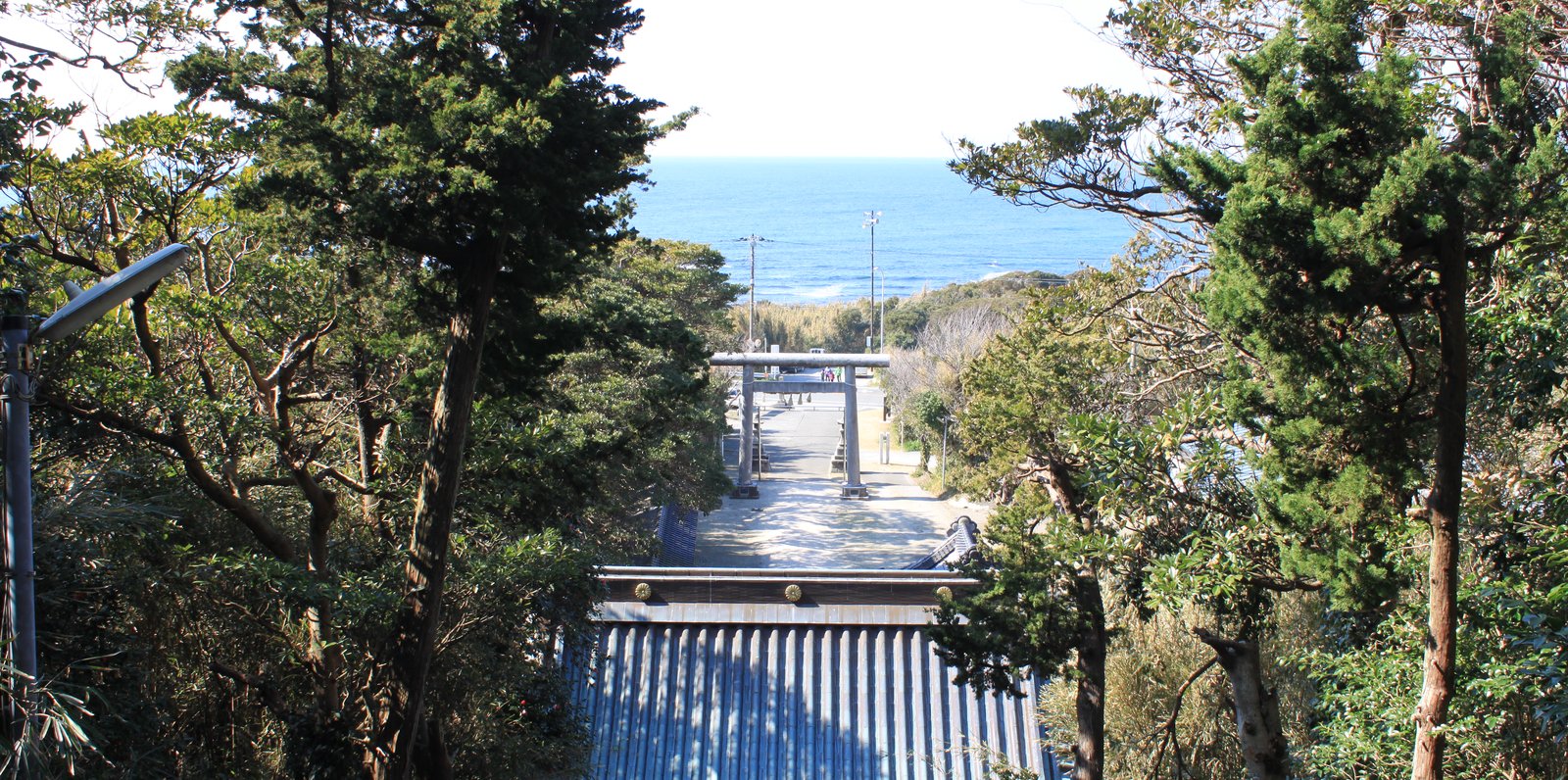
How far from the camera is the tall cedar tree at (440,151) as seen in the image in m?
5.42

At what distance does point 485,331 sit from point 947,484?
1936 cm

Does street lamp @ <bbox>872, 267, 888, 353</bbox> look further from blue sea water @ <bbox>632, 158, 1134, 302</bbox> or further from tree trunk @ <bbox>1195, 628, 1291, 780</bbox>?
tree trunk @ <bbox>1195, 628, 1291, 780</bbox>

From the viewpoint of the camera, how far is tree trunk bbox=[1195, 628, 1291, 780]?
250 inches

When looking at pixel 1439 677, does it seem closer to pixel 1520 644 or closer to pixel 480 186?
pixel 1520 644

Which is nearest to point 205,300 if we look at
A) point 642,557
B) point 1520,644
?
point 1520,644

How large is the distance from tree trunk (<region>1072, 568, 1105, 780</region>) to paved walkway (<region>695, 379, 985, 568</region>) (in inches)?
420

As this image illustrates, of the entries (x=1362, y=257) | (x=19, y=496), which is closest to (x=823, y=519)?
(x=1362, y=257)

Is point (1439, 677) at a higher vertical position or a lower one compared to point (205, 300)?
lower

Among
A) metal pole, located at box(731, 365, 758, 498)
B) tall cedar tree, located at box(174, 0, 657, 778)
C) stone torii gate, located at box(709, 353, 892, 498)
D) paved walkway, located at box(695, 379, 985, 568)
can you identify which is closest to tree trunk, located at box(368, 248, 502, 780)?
tall cedar tree, located at box(174, 0, 657, 778)

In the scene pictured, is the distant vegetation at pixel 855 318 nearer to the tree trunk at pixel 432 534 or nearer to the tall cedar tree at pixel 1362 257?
the tree trunk at pixel 432 534

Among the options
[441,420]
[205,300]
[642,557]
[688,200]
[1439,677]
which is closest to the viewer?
[1439,677]

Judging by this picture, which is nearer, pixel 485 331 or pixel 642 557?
pixel 485 331

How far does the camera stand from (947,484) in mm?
24547

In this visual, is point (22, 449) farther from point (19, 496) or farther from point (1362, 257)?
point (1362, 257)
